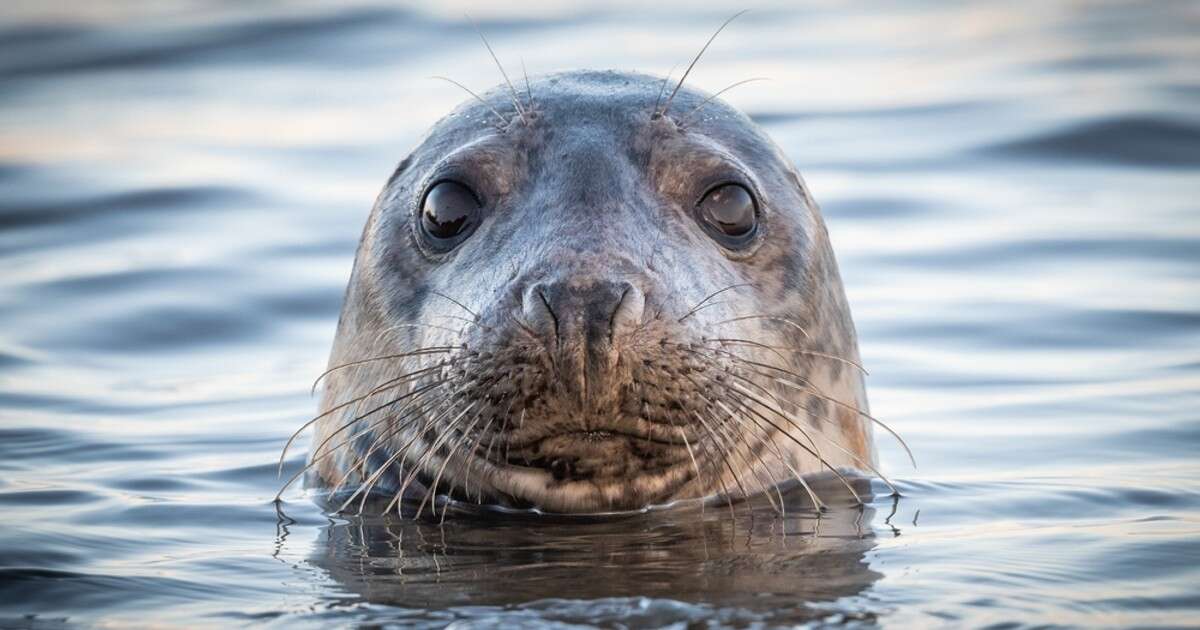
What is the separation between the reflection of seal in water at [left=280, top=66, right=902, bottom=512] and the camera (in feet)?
13.3

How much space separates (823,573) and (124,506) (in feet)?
6.61

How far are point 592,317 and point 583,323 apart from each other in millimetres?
23

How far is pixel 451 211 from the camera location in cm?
482

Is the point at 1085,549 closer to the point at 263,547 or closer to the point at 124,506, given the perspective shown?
the point at 263,547

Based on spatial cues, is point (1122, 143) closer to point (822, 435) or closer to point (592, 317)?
point (822, 435)

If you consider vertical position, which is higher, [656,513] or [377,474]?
[377,474]

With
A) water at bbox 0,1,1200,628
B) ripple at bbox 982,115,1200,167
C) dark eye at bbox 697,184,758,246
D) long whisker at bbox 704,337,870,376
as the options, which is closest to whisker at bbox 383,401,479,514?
water at bbox 0,1,1200,628

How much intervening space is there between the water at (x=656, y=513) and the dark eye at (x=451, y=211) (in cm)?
73

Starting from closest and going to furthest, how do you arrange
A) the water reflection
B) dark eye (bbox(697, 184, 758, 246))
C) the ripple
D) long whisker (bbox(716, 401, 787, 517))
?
1. the water reflection
2. long whisker (bbox(716, 401, 787, 517))
3. dark eye (bbox(697, 184, 758, 246))
4. the ripple

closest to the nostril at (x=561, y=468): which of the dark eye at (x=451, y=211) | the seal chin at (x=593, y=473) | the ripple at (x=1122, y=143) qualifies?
the seal chin at (x=593, y=473)

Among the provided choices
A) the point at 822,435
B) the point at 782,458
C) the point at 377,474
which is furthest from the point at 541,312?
the point at 822,435

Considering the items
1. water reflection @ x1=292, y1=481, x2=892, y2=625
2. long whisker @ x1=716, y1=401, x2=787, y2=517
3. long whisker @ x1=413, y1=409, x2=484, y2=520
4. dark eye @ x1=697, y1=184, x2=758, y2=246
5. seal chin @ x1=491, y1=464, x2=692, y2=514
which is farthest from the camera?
dark eye @ x1=697, y1=184, x2=758, y2=246

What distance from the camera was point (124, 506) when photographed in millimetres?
5082

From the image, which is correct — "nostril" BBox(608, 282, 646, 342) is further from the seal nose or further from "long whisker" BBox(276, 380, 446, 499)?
"long whisker" BBox(276, 380, 446, 499)
